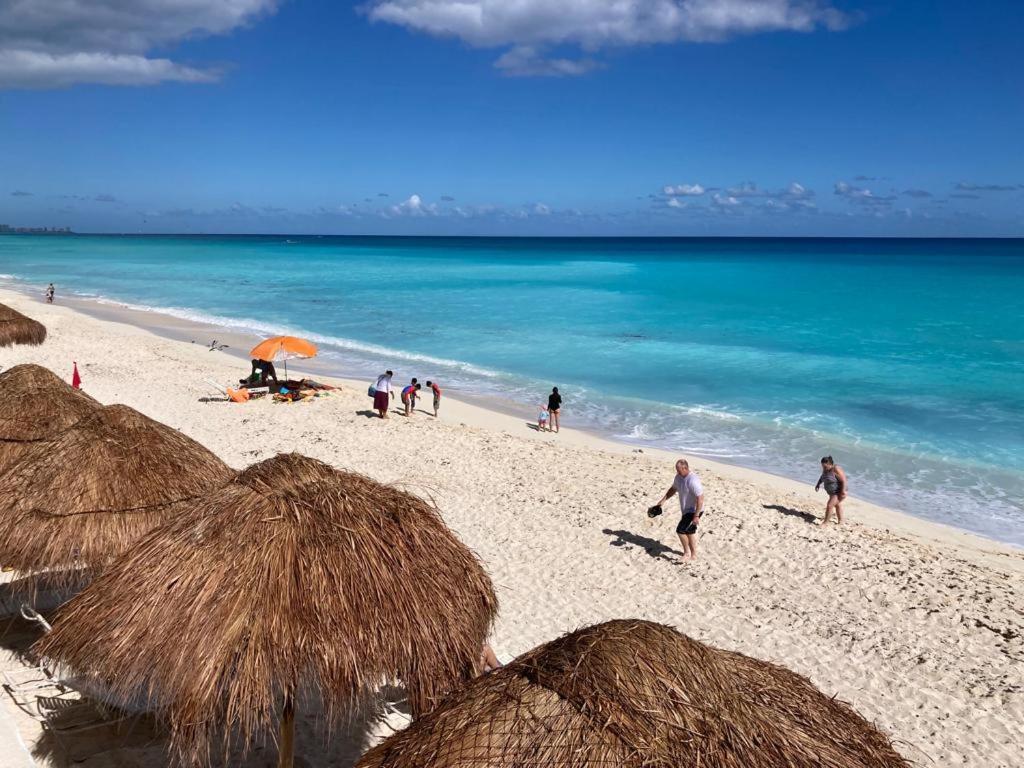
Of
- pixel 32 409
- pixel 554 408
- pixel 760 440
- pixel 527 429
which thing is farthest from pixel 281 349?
pixel 760 440

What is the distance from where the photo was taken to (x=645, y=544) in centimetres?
1002

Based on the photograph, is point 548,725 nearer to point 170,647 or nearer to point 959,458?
point 170,647

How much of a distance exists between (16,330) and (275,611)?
17.0 metres

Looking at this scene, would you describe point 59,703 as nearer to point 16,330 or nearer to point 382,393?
point 382,393

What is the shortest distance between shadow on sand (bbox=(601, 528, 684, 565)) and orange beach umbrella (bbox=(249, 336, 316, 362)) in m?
9.51

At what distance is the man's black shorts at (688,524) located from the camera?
9320 millimetres

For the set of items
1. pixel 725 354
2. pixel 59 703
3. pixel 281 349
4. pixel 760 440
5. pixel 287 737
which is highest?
pixel 281 349

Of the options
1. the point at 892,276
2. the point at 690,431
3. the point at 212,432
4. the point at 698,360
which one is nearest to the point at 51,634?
the point at 212,432

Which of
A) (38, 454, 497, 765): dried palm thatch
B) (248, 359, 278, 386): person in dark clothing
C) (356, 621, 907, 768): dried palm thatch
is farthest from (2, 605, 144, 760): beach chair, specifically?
(248, 359, 278, 386): person in dark clothing

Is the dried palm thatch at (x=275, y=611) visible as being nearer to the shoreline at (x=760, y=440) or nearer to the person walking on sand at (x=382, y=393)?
the shoreline at (x=760, y=440)

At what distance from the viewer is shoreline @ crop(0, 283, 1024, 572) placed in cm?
1139

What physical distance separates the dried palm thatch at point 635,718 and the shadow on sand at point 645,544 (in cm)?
626

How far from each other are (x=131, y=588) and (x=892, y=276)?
83.0 meters

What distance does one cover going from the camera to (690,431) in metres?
17.6
